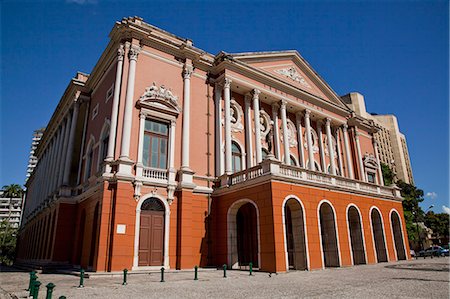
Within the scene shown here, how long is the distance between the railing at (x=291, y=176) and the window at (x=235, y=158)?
2681mm

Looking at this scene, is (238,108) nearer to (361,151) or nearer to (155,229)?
(155,229)

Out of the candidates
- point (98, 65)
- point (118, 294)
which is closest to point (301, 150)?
point (98, 65)

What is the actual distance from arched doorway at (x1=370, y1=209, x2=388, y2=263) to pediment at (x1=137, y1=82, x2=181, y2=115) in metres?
17.0

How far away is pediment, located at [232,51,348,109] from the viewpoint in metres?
26.9

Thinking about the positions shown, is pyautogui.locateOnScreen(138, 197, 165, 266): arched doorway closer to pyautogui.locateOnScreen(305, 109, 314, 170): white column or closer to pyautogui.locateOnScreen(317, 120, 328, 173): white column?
pyautogui.locateOnScreen(305, 109, 314, 170): white column

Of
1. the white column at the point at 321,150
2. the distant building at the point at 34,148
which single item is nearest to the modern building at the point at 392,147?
the white column at the point at 321,150

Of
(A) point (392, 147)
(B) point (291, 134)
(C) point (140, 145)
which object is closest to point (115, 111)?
(C) point (140, 145)

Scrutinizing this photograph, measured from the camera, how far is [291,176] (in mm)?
18297

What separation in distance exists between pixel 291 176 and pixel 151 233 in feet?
29.3

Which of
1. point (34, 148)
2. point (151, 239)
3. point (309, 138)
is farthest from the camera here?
point (34, 148)

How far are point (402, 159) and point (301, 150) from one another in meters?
81.4

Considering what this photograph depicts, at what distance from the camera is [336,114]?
32.7m

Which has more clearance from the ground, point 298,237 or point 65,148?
point 65,148

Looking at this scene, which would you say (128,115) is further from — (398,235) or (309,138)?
(398,235)
